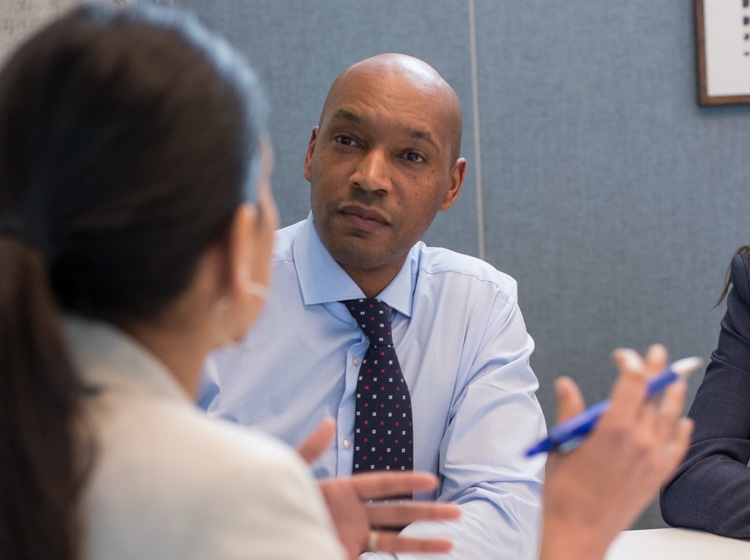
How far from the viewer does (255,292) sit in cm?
Answer: 76

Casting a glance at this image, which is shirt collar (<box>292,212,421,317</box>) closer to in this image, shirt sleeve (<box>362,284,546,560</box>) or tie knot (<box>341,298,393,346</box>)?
tie knot (<box>341,298,393,346</box>)

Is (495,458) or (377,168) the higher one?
(377,168)

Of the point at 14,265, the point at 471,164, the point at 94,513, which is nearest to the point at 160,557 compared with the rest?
the point at 94,513

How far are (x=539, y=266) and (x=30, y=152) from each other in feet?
6.68

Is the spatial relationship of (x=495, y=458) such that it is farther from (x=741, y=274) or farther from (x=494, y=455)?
(x=741, y=274)

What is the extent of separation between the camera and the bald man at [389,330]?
162 centimetres

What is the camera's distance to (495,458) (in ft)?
5.17

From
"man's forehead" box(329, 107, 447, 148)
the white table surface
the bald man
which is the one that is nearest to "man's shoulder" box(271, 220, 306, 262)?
the bald man

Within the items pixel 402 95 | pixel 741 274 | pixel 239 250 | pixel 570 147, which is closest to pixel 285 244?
pixel 402 95

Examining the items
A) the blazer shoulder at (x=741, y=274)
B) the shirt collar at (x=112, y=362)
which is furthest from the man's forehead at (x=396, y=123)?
the shirt collar at (x=112, y=362)

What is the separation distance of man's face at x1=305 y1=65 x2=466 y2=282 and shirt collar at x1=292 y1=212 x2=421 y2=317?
24 millimetres

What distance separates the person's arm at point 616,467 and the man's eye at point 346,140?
1.05 m

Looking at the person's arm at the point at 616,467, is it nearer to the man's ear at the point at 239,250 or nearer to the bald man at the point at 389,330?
the man's ear at the point at 239,250

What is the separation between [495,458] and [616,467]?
84cm
